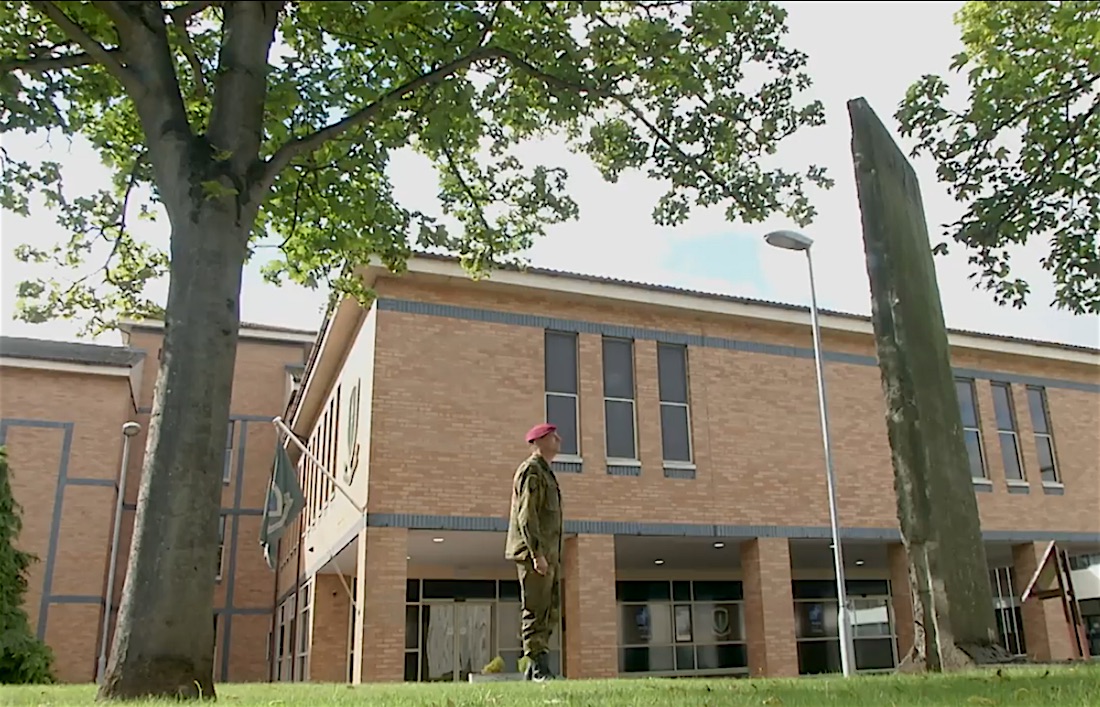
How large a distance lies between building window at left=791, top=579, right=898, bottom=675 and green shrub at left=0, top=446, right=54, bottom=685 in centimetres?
1753

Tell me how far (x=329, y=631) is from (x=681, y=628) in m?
8.34

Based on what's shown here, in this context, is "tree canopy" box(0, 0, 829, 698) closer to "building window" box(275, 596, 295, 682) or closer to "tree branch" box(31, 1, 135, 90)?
"tree branch" box(31, 1, 135, 90)

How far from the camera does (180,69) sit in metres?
10.4

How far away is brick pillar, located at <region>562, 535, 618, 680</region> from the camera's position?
1675 cm

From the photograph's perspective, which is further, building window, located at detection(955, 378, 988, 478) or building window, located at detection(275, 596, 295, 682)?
building window, located at detection(275, 596, 295, 682)

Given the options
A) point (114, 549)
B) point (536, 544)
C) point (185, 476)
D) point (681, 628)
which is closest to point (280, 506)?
point (681, 628)

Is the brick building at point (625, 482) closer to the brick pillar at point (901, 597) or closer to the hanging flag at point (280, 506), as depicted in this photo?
the brick pillar at point (901, 597)

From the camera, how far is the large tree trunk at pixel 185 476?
6199 millimetres

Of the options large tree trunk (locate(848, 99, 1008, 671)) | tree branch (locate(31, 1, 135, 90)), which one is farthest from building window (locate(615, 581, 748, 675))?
tree branch (locate(31, 1, 135, 90))

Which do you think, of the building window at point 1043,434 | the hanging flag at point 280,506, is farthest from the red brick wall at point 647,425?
the hanging flag at point 280,506

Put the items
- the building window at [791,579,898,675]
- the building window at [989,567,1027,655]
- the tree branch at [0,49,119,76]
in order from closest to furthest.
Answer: the tree branch at [0,49,119,76] → the building window at [791,579,898,675] → the building window at [989,567,1027,655]

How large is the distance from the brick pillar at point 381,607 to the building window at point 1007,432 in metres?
14.6

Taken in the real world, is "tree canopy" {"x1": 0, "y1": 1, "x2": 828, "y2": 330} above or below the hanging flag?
above

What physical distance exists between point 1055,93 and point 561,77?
4.33m
